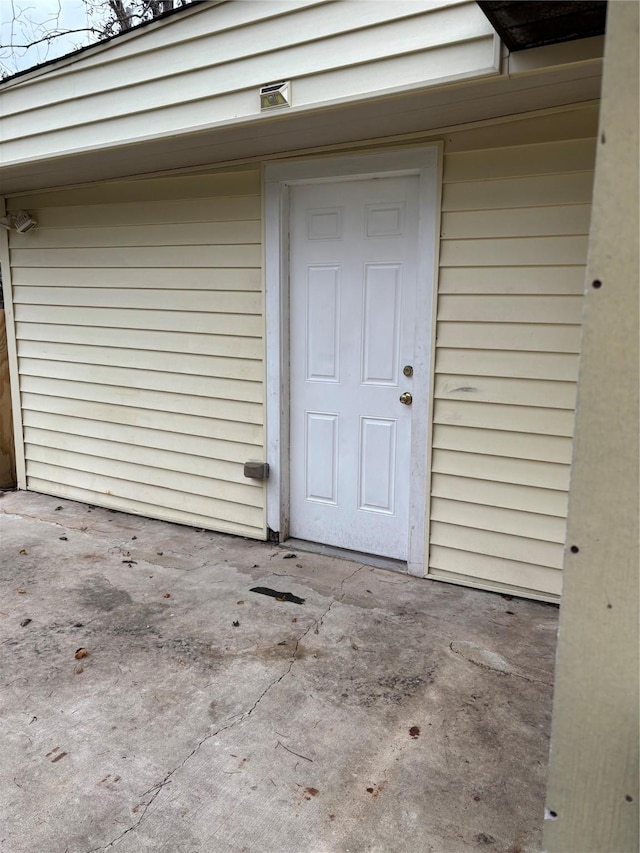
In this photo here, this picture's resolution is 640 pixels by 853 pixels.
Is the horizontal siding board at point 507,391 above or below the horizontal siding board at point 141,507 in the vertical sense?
above

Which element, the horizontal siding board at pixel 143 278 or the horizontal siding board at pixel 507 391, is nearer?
the horizontal siding board at pixel 507 391

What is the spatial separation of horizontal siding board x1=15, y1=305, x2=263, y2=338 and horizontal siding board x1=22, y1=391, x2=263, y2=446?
1.90 ft

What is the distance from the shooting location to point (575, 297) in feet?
9.06

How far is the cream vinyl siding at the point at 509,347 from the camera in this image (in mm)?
2766

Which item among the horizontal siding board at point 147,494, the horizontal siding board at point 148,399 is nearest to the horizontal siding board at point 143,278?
the horizontal siding board at point 148,399

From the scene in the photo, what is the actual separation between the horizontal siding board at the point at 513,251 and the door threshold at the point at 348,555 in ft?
5.49

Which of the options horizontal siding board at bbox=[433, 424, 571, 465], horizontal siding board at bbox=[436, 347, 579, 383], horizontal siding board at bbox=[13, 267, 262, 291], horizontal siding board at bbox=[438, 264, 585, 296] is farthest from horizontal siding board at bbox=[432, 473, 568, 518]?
horizontal siding board at bbox=[13, 267, 262, 291]

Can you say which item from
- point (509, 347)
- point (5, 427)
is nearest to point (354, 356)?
point (509, 347)

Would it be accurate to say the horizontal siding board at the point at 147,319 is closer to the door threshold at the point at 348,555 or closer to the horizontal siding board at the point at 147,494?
the horizontal siding board at the point at 147,494

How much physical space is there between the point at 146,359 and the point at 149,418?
0.42 m

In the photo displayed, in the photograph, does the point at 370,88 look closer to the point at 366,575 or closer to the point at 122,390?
the point at 366,575

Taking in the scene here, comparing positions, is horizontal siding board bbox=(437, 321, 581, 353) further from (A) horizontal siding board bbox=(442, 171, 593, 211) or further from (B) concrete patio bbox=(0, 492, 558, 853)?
(B) concrete patio bbox=(0, 492, 558, 853)

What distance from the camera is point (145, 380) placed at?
4254 mm

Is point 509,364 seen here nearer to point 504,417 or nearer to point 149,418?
point 504,417
